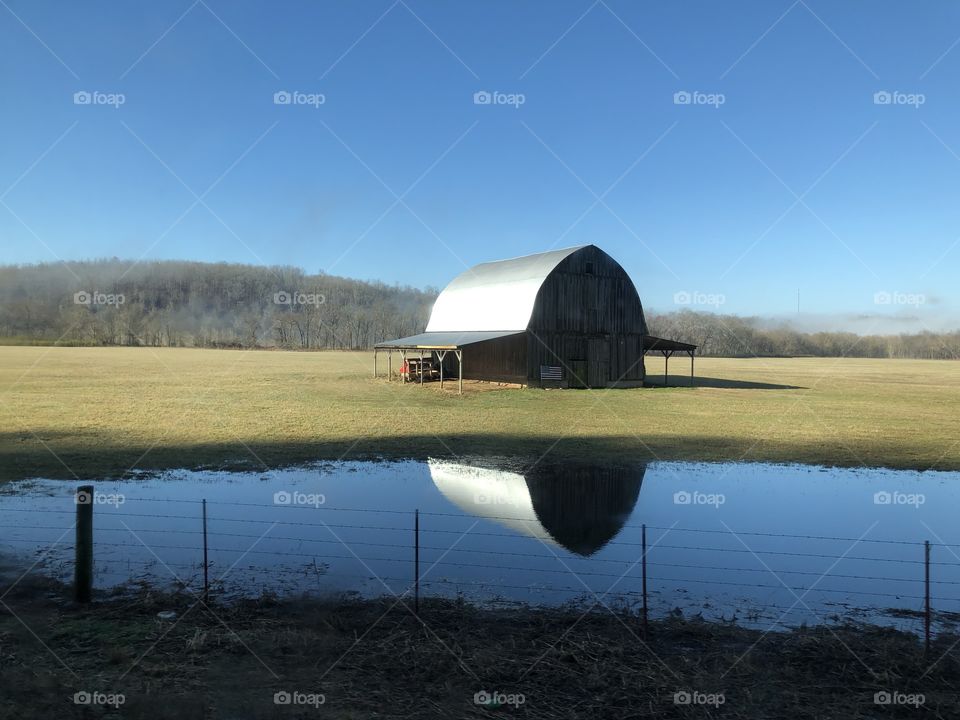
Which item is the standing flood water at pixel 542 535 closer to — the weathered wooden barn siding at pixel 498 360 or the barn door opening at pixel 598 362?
the weathered wooden barn siding at pixel 498 360

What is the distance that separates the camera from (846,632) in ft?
25.7

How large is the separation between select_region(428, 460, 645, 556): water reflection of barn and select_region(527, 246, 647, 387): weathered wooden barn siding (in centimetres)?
2488

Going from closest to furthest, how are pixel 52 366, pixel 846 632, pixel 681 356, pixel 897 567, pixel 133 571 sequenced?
pixel 846 632 → pixel 133 571 → pixel 897 567 → pixel 52 366 → pixel 681 356

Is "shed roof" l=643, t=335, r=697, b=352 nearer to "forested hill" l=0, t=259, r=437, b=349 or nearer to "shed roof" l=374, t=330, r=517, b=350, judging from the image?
"shed roof" l=374, t=330, r=517, b=350

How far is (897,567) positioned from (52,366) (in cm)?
6630

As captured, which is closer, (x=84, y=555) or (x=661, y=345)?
(x=84, y=555)

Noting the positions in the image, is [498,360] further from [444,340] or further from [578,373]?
[578,373]

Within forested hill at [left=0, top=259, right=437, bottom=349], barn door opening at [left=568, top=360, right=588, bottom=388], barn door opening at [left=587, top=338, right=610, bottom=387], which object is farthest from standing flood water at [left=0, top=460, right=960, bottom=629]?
forested hill at [left=0, top=259, right=437, bottom=349]

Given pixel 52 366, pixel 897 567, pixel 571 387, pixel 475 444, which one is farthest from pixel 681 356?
pixel 897 567

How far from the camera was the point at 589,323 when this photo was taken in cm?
4488

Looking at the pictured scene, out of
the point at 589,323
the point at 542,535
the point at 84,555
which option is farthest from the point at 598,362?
the point at 84,555

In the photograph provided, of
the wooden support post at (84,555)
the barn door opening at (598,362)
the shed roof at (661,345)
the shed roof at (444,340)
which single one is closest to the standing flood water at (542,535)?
the wooden support post at (84,555)

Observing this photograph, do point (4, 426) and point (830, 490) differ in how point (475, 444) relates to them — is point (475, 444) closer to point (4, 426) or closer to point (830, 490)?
point (830, 490)

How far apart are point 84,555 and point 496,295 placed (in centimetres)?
3990
